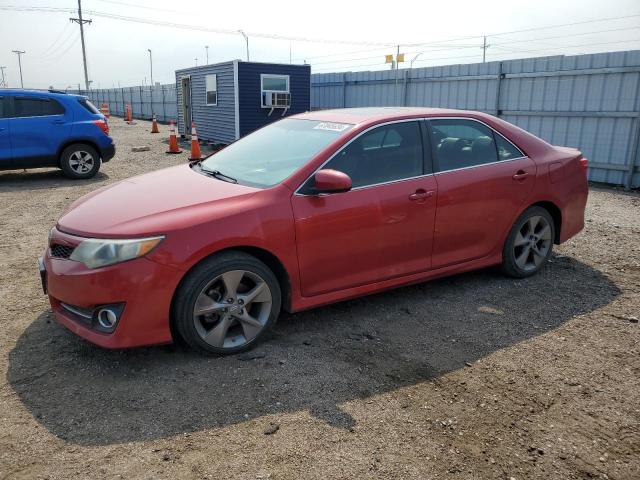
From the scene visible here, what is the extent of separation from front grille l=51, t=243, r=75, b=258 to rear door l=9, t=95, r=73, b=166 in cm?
765

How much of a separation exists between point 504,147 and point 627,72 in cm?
679

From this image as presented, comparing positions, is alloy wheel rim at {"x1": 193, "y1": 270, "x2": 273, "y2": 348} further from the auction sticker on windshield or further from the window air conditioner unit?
the window air conditioner unit

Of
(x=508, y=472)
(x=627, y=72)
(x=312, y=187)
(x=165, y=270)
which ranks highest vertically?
(x=627, y=72)

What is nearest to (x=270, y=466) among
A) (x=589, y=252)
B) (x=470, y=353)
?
(x=470, y=353)

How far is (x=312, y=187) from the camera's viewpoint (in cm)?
375

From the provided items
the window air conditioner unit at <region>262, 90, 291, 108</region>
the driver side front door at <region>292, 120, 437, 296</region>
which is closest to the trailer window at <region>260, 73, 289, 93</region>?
the window air conditioner unit at <region>262, 90, 291, 108</region>

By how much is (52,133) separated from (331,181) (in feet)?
28.2

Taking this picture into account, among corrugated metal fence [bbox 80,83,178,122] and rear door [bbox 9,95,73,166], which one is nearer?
rear door [bbox 9,95,73,166]

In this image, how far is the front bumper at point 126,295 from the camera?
10.5 feet

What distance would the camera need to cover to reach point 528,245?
5062 millimetres

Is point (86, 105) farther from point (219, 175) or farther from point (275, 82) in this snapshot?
point (219, 175)

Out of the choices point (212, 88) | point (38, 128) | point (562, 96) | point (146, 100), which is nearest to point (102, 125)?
point (38, 128)

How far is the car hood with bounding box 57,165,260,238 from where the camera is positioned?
10.9 ft

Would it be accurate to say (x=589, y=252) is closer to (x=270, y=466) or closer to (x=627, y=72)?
(x=270, y=466)
